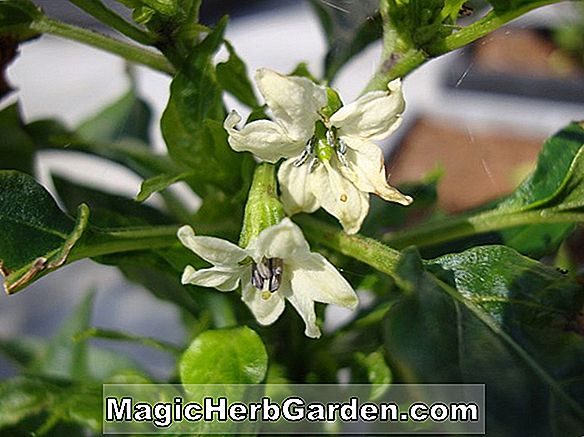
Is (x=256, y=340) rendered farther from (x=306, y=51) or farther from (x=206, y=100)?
(x=306, y=51)

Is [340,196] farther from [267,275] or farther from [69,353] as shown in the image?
[69,353]

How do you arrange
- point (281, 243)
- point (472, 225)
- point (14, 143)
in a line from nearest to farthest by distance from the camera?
point (281, 243)
point (472, 225)
point (14, 143)

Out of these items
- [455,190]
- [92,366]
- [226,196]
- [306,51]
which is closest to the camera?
[226,196]

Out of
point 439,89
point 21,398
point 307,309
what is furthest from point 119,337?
point 439,89

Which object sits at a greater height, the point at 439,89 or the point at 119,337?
the point at 439,89

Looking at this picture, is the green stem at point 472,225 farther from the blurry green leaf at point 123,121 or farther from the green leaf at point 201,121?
the blurry green leaf at point 123,121

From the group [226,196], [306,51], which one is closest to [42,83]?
[306,51]

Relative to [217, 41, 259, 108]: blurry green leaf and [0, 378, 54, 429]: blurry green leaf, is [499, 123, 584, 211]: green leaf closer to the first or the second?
[217, 41, 259, 108]: blurry green leaf
